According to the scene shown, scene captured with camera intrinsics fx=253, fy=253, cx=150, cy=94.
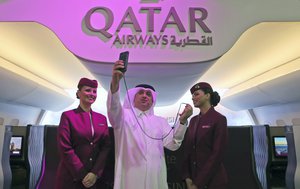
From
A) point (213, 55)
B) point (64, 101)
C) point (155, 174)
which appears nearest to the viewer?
point (155, 174)

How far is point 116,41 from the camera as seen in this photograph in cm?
213

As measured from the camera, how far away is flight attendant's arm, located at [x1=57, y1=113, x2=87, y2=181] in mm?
1589

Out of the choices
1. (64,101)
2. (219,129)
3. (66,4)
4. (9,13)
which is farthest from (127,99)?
(64,101)

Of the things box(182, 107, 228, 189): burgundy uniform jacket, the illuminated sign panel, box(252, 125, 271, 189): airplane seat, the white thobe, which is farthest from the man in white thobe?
box(252, 125, 271, 189): airplane seat

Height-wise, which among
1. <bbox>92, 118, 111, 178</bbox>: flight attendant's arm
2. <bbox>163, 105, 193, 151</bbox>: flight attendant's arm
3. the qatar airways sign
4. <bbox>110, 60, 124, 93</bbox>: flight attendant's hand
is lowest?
<bbox>92, 118, 111, 178</bbox>: flight attendant's arm

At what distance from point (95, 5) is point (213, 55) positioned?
1.10 meters

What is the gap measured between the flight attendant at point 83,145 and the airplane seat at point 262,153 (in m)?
1.39

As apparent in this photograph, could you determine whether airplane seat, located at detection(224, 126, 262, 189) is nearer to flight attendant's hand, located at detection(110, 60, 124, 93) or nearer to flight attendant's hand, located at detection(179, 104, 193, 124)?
flight attendant's hand, located at detection(179, 104, 193, 124)

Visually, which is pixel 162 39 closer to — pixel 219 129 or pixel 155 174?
pixel 219 129

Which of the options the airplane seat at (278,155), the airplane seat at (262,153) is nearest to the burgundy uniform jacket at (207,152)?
the airplane seat at (262,153)

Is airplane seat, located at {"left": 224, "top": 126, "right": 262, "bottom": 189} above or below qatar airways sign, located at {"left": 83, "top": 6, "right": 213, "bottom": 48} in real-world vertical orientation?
below

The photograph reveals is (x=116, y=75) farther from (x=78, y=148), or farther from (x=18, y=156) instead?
(x=18, y=156)

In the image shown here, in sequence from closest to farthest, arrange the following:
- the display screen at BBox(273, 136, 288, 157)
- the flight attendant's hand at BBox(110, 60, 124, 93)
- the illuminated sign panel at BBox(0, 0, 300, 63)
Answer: the flight attendant's hand at BBox(110, 60, 124, 93), the illuminated sign panel at BBox(0, 0, 300, 63), the display screen at BBox(273, 136, 288, 157)

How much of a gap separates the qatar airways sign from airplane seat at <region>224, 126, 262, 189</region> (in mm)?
836
